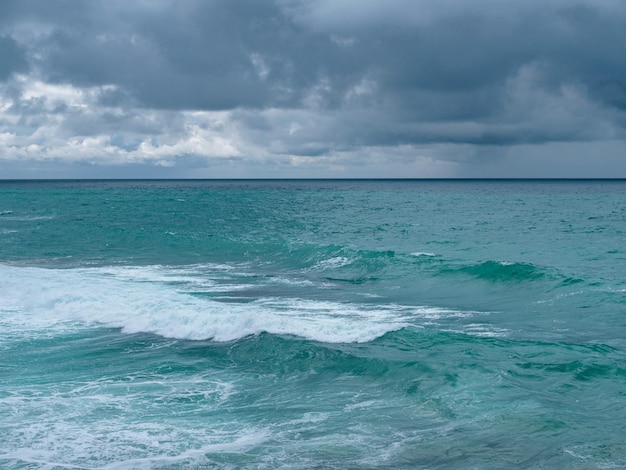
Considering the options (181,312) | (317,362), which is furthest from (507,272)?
(317,362)

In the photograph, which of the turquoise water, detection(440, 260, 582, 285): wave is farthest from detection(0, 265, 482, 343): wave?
detection(440, 260, 582, 285): wave

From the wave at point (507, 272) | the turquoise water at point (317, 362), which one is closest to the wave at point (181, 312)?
the turquoise water at point (317, 362)

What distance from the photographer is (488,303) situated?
2523 centimetres

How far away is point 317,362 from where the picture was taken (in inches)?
671

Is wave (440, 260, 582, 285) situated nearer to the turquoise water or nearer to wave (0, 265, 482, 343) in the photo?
the turquoise water

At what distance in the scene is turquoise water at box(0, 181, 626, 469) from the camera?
12.1m

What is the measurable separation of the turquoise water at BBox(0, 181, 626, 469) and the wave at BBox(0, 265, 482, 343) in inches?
3.7

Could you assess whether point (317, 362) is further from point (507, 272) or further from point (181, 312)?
point (507, 272)

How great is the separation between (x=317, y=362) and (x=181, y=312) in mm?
6541

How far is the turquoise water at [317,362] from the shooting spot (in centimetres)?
1208

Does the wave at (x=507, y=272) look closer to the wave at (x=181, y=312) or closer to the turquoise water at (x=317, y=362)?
the turquoise water at (x=317, y=362)

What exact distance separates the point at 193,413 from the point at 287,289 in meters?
14.5

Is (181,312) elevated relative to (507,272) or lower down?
lower down

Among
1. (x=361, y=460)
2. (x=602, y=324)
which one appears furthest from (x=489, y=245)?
(x=361, y=460)
